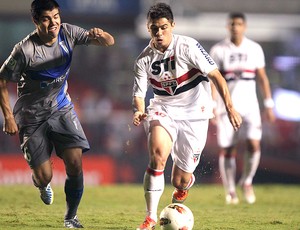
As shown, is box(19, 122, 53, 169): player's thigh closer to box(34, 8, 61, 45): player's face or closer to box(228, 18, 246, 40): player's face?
box(34, 8, 61, 45): player's face

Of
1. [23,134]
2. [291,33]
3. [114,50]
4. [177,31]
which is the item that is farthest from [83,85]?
[23,134]

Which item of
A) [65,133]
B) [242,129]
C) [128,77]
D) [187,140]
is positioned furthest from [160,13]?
[128,77]

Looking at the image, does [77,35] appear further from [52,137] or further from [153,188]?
[153,188]

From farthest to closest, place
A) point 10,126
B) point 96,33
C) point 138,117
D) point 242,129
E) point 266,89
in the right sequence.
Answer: point 242,129, point 266,89, point 96,33, point 138,117, point 10,126

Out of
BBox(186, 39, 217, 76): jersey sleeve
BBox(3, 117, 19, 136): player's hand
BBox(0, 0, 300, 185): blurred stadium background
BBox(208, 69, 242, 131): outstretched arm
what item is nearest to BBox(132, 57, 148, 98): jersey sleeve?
BBox(186, 39, 217, 76): jersey sleeve

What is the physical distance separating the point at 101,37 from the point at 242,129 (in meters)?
5.44

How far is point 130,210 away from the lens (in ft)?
41.8

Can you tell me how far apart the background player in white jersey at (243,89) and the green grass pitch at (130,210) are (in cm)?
58

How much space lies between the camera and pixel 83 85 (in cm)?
2634

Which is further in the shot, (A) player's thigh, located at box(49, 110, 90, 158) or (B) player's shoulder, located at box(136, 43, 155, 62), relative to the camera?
(B) player's shoulder, located at box(136, 43, 155, 62)

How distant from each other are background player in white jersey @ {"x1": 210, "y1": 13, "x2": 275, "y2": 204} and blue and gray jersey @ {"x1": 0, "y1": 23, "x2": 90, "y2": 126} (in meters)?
4.91

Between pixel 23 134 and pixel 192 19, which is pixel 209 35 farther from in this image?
pixel 23 134

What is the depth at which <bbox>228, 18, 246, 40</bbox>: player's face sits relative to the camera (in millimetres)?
14584

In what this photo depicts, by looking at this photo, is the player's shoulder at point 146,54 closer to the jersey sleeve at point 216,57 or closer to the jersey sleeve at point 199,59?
the jersey sleeve at point 199,59
